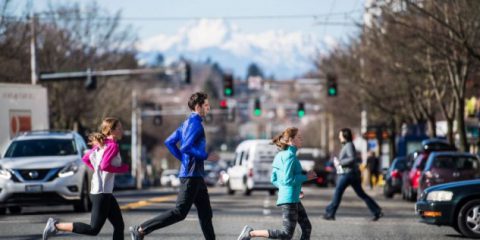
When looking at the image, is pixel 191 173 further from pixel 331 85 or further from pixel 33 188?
pixel 331 85

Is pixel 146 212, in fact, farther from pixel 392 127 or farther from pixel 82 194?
pixel 392 127

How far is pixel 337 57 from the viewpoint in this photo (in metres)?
68.4

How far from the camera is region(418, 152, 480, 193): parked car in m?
31.7

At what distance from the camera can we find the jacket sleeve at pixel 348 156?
75.6ft

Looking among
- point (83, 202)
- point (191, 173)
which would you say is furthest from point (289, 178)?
point (83, 202)

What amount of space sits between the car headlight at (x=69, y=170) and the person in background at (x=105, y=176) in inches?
405

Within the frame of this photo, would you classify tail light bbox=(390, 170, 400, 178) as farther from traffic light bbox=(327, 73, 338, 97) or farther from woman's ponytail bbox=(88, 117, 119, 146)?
woman's ponytail bbox=(88, 117, 119, 146)

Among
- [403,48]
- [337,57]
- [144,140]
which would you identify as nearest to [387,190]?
[403,48]

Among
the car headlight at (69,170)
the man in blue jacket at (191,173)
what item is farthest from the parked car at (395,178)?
the man in blue jacket at (191,173)

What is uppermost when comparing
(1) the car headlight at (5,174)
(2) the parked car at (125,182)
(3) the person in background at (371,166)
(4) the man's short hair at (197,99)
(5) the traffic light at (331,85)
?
(5) the traffic light at (331,85)

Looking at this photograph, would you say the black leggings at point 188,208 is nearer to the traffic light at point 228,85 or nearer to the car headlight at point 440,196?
the car headlight at point 440,196

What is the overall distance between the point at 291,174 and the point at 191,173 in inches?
50.5

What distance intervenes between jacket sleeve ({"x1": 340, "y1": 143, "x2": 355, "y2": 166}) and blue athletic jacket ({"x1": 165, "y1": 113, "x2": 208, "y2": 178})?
8.77 meters

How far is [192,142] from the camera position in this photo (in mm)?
14477
